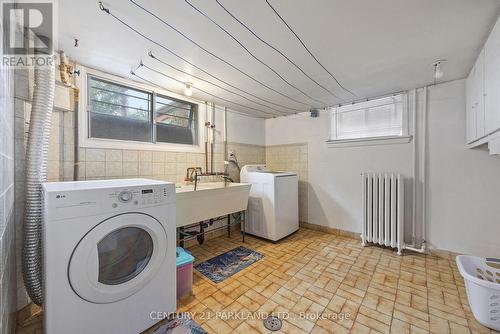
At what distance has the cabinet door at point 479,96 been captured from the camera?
1.54m

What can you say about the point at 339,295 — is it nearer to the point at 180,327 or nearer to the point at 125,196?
the point at 180,327

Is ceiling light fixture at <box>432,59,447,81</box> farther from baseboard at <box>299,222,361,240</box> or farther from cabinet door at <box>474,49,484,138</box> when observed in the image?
baseboard at <box>299,222,361,240</box>

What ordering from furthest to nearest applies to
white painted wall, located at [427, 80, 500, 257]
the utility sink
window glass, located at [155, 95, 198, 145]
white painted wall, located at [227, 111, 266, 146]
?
white painted wall, located at [227, 111, 266, 146] → window glass, located at [155, 95, 198, 145] → white painted wall, located at [427, 80, 500, 257] → the utility sink

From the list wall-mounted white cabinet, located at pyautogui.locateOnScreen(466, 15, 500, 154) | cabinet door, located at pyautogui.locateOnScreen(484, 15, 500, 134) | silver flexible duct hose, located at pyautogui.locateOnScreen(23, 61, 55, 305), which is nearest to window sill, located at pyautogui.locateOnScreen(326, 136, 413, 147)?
wall-mounted white cabinet, located at pyautogui.locateOnScreen(466, 15, 500, 154)

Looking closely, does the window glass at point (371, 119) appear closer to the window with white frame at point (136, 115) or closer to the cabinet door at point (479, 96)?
the cabinet door at point (479, 96)

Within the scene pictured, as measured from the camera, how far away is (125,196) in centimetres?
118

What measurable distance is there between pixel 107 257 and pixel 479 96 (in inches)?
116

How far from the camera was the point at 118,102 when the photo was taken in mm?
2154

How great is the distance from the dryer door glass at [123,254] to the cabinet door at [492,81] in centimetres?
240

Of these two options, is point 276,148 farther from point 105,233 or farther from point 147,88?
point 105,233

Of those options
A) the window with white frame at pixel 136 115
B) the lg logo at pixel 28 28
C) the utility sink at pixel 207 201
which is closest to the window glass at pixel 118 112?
the window with white frame at pixel 136 115

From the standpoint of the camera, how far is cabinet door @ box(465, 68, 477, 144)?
1.80 m

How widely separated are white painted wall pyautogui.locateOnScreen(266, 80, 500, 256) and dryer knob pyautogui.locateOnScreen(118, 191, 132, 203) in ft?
9.02

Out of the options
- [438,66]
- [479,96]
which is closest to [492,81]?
[479,96]
